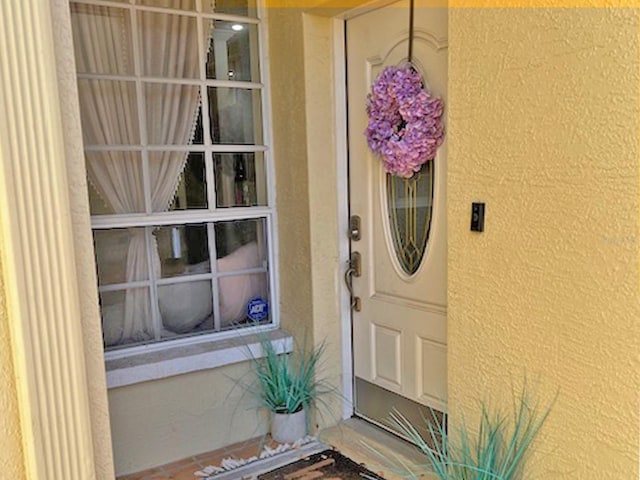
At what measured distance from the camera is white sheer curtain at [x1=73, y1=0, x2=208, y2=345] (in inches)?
89.1

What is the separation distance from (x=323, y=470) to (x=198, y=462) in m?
0.62

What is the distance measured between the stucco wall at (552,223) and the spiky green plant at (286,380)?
0.91 m

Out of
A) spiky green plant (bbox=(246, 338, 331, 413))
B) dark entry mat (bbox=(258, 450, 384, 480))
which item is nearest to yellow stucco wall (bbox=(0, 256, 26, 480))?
dark entry mat (bbox=(258, 450, 384, 480))

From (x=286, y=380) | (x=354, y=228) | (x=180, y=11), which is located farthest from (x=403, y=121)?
(x=286, y=380)

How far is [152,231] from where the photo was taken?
2.45 metres

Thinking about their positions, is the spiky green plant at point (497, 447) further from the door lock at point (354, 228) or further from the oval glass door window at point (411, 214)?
the door lock at point (354, 228)

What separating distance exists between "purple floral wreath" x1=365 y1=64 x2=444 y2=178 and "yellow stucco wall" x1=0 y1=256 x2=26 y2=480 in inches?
58.0

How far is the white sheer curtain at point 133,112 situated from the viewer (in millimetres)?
2264

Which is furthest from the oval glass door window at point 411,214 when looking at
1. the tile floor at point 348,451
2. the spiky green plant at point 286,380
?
the tile floor at point 348,451

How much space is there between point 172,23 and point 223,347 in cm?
158

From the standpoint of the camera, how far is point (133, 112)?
2346mm

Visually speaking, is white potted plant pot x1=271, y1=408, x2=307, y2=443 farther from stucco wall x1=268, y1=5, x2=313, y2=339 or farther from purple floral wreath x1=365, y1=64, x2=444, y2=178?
purple floral wreath x1=365, y1=64, x2=444, y2=178

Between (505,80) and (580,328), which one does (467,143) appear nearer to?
(505,80)

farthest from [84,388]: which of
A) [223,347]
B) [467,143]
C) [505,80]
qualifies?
[505,80]
